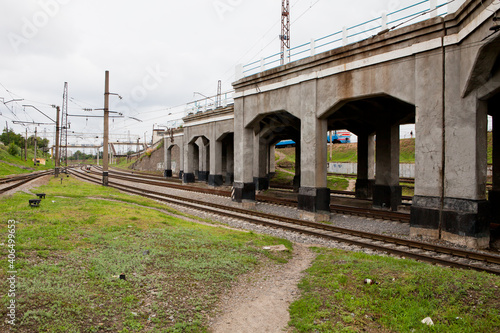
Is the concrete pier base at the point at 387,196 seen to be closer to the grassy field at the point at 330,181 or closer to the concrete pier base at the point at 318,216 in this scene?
the concrete pier base at the point at 318,216

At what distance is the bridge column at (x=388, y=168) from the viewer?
64.6 feet

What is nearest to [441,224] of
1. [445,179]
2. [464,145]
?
[445,179]

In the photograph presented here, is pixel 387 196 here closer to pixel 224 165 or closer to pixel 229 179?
pixel 229 179

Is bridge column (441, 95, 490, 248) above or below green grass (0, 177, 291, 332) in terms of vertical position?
above

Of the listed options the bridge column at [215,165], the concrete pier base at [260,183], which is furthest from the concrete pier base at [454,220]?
the bridge column at [215,165]

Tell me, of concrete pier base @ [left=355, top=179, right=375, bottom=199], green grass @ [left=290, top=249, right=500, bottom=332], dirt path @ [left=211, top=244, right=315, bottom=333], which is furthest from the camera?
concrete pier base @ [left=355, top=179, right=375, bottom=199]

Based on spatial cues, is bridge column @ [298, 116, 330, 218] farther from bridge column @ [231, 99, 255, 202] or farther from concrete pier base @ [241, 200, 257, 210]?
bridge column @ [231, 99, 255, 202]

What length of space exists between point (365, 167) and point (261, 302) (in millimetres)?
22410

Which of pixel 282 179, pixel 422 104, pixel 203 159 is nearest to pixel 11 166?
pixel 203 159

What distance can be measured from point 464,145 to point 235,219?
10.6 m

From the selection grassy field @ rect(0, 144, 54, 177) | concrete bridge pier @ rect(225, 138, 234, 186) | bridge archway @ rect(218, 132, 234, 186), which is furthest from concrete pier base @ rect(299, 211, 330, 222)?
grassy field @ rect(0, 144, 54, 177)

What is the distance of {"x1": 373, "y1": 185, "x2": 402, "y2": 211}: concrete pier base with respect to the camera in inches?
775

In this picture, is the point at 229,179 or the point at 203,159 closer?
the point at 229,179

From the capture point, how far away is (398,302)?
5.80 m
